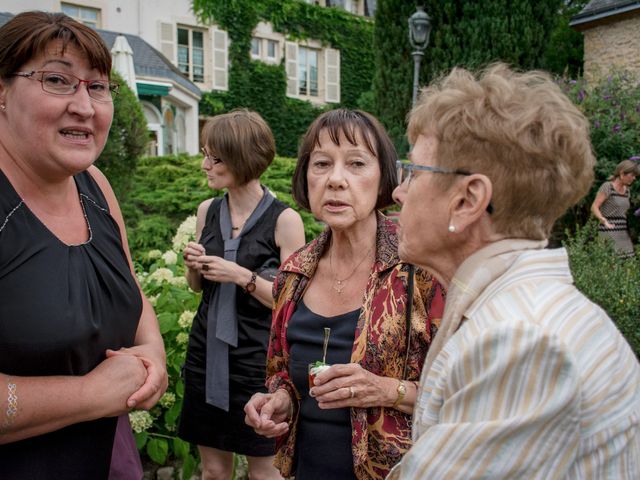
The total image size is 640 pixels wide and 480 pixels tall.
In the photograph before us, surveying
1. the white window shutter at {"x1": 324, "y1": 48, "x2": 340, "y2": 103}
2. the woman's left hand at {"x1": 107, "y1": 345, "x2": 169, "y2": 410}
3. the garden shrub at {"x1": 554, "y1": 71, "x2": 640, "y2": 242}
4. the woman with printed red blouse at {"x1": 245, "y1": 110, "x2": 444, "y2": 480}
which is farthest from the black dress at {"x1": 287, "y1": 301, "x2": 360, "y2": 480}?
the white window shutter at {"x1": 324, "y1": 48, "x2": 340, "y2": 103}

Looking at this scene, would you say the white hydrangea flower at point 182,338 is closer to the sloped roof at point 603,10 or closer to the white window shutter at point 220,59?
the sloped roof at point 603,10

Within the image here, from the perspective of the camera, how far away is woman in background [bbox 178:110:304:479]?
299 centimetres

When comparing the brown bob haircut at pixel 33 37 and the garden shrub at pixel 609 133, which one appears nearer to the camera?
the brown bob haircut at pixel 33 37

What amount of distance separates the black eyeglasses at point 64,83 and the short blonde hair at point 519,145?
1.20m

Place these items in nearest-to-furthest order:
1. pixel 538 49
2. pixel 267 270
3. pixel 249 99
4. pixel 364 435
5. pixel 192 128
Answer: pixel 364 435 → pixel 267 270 → pixel 538 49 → pixel 192 128 → pixel 249 99

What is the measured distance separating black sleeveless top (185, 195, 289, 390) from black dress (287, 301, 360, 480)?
0.89m

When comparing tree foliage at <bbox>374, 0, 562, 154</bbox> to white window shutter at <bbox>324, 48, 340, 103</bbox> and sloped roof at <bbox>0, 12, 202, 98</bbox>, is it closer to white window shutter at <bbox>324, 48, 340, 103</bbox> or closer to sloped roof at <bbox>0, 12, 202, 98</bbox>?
sloped roof at <bbox>0, 12, 202, 98</bbox>

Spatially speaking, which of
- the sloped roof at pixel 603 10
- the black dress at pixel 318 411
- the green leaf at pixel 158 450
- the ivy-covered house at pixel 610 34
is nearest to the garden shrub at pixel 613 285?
the black dress at pixel 318 411

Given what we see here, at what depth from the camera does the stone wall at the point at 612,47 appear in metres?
17.2

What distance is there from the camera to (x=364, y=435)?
193 centimetres

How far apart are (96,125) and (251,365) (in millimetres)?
1561

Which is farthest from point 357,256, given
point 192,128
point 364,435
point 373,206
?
point 192,128

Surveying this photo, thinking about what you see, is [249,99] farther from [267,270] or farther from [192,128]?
[267,270]

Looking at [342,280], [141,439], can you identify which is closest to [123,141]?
[141,439]
